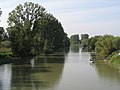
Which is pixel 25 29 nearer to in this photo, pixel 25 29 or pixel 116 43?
pixel 25 29

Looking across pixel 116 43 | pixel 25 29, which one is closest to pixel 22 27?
pixel 25 29

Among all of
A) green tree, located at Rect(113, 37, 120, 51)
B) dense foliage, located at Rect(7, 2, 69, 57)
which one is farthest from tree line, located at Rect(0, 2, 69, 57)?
green tree, located at Rect(113, 37, 120, 51)

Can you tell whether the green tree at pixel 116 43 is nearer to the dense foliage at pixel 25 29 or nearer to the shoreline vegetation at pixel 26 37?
the shoreline vegetation at pixel 26 37

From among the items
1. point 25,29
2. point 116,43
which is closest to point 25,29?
point 25,29

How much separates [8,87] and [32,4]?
1979 inches

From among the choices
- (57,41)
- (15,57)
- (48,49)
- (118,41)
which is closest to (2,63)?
(15,57)

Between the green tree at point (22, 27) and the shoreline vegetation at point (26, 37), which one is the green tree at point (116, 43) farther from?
the green tree at point (22, 27)

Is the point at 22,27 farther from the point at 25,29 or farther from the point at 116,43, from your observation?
the point at 116,43

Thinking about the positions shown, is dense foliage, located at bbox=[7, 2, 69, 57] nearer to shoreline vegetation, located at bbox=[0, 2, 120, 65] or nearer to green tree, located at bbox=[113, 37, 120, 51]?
shoreline vegetation, located at bbox=[0, 2, 120, 65]

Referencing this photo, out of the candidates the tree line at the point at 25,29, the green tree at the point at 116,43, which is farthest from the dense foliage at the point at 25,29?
the green tree at the point at 116,43

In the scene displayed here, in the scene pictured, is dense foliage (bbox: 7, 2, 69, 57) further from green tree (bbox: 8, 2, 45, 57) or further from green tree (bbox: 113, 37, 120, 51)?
green tree (bbox: 113, 37, 120, 51)

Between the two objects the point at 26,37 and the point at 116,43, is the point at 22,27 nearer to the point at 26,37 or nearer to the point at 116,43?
the point at 26,37

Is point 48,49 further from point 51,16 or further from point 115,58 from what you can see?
point 115,58

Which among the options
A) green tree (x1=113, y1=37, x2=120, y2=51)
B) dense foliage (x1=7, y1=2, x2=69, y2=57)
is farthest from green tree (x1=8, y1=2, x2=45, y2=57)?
green tree (x1=113, y1=37, x2=120, y2=51)
